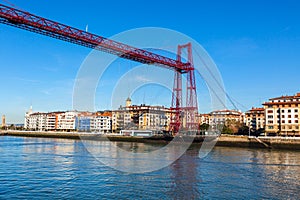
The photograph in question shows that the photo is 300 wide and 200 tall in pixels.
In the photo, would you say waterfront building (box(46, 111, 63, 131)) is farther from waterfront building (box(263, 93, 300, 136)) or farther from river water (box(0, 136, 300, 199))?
river water (box(0, 136, 300, 199))

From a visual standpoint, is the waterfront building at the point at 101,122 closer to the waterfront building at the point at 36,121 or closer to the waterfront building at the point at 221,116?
the waterfront building at the point at 36,121

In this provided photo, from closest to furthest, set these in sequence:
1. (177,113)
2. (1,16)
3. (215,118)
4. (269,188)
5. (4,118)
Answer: (269,188), (1,16), (177,113), (215,118), (4,118)

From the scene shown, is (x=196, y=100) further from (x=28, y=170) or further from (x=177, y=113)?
(x=28, y=170)

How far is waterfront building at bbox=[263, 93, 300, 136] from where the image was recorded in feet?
93.4

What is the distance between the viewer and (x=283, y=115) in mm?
29141

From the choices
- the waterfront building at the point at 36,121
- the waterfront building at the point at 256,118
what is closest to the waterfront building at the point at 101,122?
the waterfront building at the point at 36,121

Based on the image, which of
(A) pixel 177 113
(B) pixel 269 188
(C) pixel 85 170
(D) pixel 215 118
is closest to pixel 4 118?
(D) pixel 215 118

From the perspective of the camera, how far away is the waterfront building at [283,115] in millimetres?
28453

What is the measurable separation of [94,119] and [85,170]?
4447 cm

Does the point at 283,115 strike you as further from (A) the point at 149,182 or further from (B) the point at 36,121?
(B) the point at 36,121

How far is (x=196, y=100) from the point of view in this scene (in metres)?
24.6

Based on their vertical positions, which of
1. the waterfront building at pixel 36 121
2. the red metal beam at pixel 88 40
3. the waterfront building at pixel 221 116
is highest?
the red metal beam at pixel 88 40

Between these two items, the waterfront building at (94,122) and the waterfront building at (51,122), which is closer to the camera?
the waterfront building at (94,122)

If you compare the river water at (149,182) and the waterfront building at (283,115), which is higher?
the waterfront building at (283,115)
